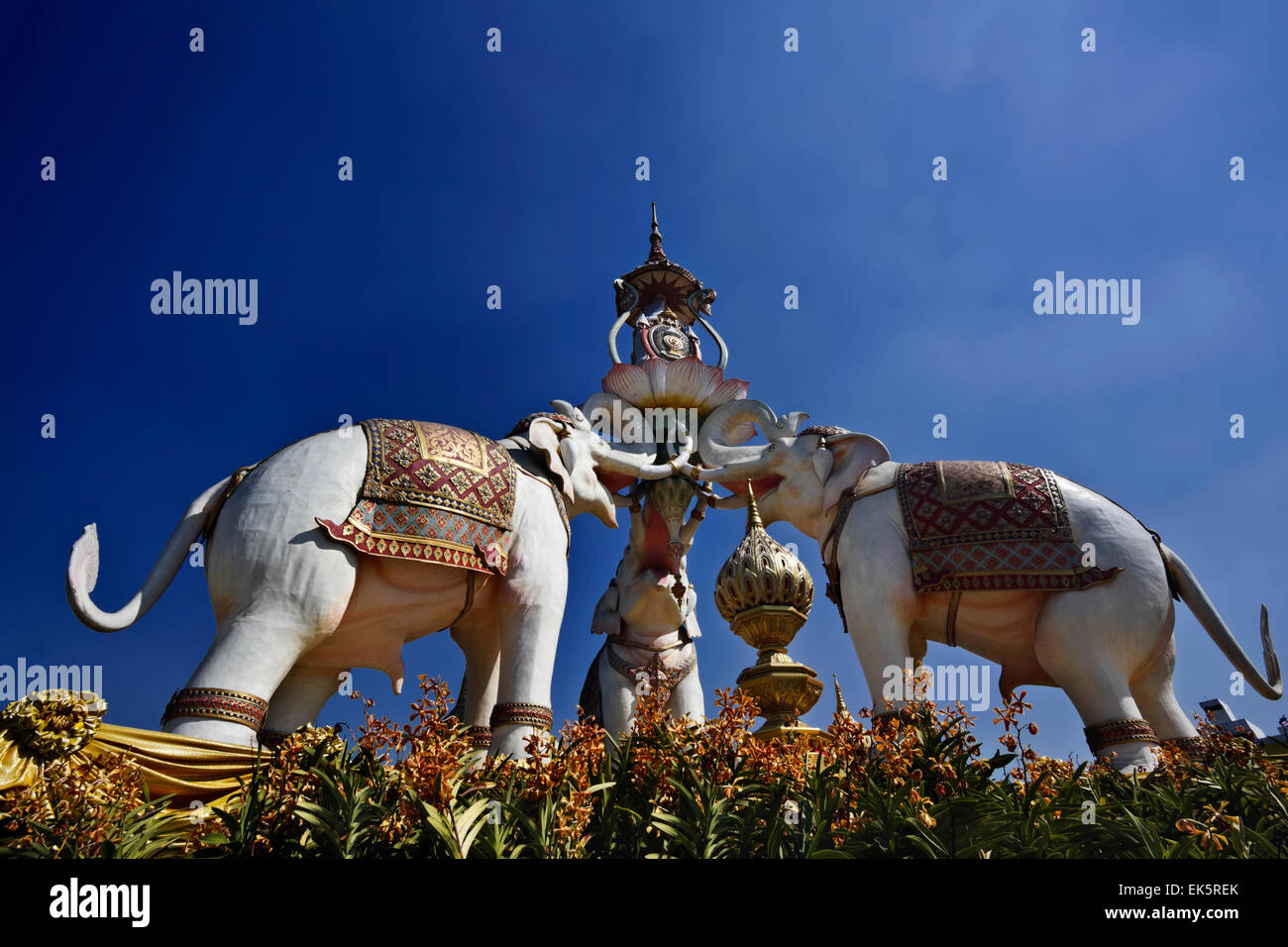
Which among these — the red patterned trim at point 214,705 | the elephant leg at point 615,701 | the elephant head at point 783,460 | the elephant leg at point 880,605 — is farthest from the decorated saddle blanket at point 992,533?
the red patterned trim at point 214,705

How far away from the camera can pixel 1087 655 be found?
208 inches

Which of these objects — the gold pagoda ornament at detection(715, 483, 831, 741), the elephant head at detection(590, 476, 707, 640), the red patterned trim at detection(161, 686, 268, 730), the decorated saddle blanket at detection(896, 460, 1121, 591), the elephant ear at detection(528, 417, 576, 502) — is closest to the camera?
the red patterned trim at detection(161, 686, 268, 730)

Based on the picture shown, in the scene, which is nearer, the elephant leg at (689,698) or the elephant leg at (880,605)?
the elephant leg at (880,605)

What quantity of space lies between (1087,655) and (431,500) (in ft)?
12.6

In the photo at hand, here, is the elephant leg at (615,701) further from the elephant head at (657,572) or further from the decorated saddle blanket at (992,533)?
the decorated saddle blanket at (992,533)

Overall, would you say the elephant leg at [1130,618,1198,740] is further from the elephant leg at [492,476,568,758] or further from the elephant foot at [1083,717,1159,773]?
the elephant leg at [492,476,568,758]

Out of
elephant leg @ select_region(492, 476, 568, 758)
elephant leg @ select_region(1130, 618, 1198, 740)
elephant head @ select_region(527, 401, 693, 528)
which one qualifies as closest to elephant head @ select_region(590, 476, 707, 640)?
elephant head @ select_region(527, 401, 693, 528)

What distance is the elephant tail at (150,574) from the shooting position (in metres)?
4.12

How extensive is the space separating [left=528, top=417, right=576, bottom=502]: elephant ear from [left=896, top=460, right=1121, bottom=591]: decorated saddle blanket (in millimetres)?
2157

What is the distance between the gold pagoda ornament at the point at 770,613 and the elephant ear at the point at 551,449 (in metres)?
1.52

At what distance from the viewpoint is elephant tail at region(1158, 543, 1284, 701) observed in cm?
545

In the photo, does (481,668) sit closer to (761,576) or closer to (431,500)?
(431,500)
